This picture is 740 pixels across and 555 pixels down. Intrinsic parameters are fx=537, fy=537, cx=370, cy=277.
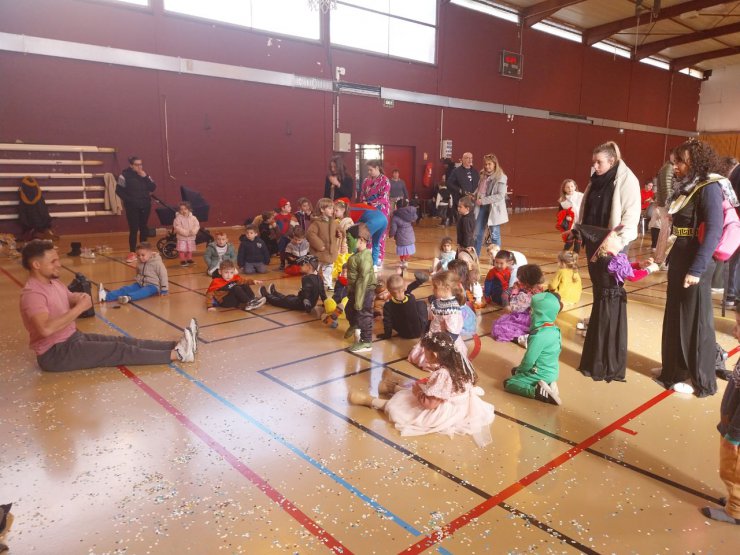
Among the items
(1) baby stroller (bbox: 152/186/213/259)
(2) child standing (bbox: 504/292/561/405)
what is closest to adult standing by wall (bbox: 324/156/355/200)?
(1) baby stroller (bbox: 152/186/213/259)

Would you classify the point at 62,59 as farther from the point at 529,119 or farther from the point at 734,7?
the point at 734,7

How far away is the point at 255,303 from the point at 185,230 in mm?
2971

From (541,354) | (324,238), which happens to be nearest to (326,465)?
(541,354)

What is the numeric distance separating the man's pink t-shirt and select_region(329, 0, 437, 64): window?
10.9 metres

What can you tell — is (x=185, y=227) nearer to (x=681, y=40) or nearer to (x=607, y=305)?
(x=607, y=305)

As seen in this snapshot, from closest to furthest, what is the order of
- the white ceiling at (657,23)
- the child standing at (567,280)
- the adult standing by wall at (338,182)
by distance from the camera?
1. the child standing at (567,280)
2. the adult standing by wall at (338,182)
3. the white ceiling at (657,23)

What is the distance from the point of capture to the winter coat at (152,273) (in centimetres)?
643

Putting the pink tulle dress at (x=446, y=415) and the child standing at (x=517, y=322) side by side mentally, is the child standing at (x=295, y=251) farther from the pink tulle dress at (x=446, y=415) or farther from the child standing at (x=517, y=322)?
the pink tulle dress at (x=446, y=415)

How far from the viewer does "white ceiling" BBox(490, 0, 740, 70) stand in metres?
16.1

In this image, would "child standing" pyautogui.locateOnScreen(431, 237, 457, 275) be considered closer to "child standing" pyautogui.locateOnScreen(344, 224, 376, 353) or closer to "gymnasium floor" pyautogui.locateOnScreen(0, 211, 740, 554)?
"child standing" pyautogui.locateOnScreen(344, 224, 376, 353)

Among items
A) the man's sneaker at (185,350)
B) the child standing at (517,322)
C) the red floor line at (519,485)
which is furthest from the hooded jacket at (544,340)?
the man's sneaker at (185,350)

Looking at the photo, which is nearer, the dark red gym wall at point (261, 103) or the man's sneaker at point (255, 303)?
the man's sneaker at point (255, 303)

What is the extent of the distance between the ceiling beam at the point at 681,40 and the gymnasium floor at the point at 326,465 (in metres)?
19.2

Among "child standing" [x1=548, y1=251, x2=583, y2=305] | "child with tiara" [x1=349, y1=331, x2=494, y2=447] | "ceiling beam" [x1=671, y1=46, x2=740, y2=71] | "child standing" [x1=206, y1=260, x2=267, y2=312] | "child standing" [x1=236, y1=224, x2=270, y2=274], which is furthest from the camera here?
"ceiling beam" [x1=671, y1=46, x2=740, y2=71]
